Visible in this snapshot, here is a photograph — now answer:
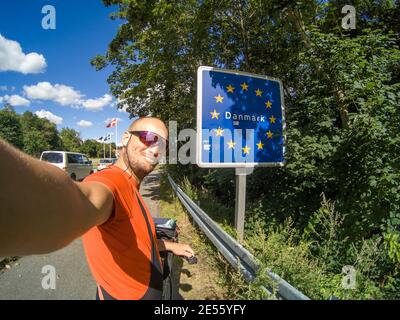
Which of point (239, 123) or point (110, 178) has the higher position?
point (239, 123)

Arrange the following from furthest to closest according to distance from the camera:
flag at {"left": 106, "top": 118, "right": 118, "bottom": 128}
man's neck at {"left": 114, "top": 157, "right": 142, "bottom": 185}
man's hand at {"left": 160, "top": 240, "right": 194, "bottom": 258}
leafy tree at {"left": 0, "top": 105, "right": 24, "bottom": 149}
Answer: leafy tree at {"left": 0, "top": 105, "right": 24, "bottom": 149}
flag at {"left": 106, "top": 118, "right": 118, "bottom": 128}
man's hand at {"left": 160, "top": 240, "right": 194, "bottom": 258}
man's neck at {"left": 114, "top": 157, "right": 142, "bottom": 185}

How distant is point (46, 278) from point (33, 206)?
4.39 meters

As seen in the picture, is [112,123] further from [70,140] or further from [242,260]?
[70,140]

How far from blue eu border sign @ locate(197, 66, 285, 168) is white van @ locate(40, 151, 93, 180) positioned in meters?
13.4

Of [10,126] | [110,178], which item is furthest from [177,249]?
[10,126]

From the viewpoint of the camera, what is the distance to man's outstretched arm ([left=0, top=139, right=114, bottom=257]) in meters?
0.54

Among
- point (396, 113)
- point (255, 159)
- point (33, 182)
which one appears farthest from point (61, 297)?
point (396, 113)

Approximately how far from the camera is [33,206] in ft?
1.91

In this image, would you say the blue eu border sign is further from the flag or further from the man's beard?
the flag

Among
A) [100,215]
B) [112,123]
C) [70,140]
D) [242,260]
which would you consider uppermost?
[70,140]

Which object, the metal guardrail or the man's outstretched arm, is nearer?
the man's outstretched arm

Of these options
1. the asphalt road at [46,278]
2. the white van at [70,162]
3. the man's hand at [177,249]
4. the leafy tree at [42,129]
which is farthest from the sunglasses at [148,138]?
the leafy tree at [42,129]

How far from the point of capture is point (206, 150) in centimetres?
406

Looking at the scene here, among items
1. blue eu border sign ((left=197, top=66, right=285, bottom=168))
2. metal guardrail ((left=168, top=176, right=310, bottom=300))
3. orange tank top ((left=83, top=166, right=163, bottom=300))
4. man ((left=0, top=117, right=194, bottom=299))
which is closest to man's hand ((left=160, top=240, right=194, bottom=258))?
man ((left=0, top=117, right=194, bottom=299))
